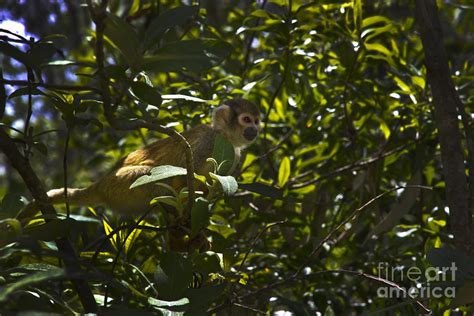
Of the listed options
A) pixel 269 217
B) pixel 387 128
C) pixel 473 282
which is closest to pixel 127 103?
pixel 269 217

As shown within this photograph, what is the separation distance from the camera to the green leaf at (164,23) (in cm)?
217

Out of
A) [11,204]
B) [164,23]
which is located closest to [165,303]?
[11,204]

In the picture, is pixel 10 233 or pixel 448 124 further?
pixel 448 124

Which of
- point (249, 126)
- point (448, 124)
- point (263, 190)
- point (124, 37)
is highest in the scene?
point (249, 126)

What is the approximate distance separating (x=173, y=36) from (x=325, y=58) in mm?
1068

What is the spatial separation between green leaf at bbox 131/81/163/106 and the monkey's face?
2.36 m

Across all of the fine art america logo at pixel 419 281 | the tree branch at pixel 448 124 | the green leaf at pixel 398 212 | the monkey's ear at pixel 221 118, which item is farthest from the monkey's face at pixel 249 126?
the tree branch at pixel 448 124

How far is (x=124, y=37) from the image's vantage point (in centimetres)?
210

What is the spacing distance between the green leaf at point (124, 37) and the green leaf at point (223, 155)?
1.75 ft

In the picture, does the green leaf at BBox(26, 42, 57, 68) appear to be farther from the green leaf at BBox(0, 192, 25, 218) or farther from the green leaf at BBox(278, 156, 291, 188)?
the green leaf at BBox(278, 156, 291, 188)

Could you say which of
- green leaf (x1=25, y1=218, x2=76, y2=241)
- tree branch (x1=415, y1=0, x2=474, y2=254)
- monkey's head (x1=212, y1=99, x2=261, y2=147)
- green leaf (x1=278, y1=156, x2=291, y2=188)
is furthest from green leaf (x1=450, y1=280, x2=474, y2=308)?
monkey's head (x1=212, y1=99, x2=261, y2=147)

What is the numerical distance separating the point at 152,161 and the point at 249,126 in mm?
926

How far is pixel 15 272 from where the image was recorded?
2.09 meters

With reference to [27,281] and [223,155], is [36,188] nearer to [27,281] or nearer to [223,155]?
[223,155]
